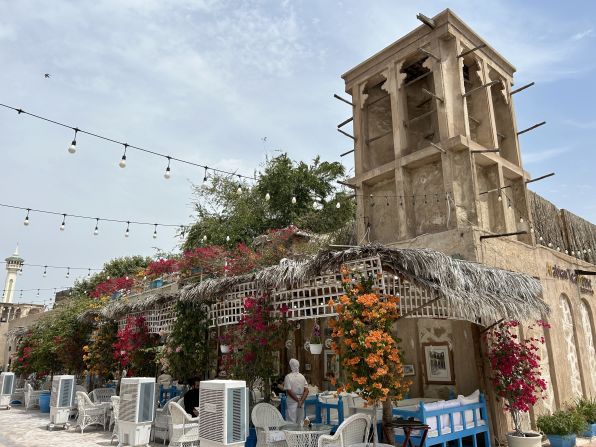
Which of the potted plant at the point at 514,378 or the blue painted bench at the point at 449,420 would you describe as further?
the potted plant at the point at 514,378

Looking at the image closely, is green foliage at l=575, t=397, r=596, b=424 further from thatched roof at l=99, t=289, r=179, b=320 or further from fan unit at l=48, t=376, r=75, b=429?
fan unit at l=48, t=376, r=75, b=429

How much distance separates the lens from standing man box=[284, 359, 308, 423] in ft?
24.6

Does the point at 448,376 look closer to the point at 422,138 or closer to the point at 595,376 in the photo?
the point at 595,376

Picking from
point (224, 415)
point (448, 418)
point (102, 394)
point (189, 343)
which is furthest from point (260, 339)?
point (102, 394)

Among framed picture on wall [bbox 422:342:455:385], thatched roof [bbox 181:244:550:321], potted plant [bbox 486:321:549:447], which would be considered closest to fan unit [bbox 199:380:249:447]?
thatched roof [bbox 181:244:550:321]

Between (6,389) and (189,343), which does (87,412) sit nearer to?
(189,343)

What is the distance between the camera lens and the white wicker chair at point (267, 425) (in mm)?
6656

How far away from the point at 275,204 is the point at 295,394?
15314 mm

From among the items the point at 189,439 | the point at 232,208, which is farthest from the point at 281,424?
the point at 232,208

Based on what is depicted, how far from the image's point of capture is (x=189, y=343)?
9.77 metres

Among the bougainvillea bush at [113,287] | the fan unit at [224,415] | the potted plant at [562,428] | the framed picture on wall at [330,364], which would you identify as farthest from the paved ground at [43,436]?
the bougainvillea bush at [113,287]

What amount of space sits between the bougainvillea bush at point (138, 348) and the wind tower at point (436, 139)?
701 cm

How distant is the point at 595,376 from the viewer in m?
12.4

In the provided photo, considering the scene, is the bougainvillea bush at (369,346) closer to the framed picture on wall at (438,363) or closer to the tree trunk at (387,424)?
the tree trunk at (387,424)
